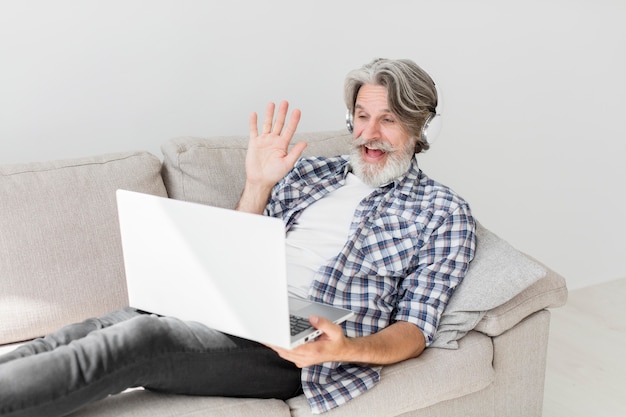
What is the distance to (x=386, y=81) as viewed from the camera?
7.23 ft

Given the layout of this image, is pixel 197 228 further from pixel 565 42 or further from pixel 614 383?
pixel 565 42

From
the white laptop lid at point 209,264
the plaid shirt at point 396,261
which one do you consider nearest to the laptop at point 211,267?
the white laptop lid at point 209,264

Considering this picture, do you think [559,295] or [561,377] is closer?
[559,295]

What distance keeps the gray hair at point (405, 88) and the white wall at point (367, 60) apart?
2.06ft

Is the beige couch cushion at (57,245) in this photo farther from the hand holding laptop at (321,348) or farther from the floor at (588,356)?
the floor at (588,356)

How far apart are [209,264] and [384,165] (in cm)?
78

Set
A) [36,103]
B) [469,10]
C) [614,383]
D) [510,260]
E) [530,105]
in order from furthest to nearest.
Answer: [530,105]
[469,10]
[614,383]
[36,103]
[510,260]

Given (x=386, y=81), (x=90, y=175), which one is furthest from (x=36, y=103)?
(x=386, y=81)

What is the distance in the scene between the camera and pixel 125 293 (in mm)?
2150

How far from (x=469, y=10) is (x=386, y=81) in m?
1.13

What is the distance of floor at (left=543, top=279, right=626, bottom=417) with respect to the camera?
8.70ft

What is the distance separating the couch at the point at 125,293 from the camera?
2.00m

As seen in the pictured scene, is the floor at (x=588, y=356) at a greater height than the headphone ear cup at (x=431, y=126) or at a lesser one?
lesser

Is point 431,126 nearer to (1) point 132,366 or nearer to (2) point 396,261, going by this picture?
(2) point 396,261
